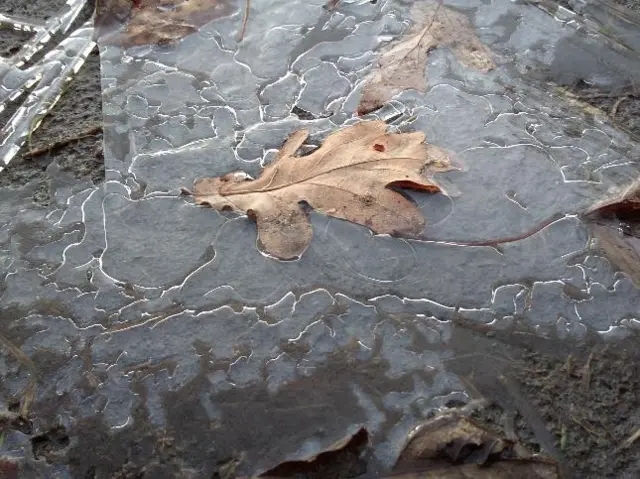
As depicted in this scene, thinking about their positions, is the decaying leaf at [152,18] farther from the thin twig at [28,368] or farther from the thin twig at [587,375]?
the thin twig at [587,375]

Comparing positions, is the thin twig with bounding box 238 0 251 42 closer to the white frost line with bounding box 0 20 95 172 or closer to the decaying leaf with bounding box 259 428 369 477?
the white frost line with bounding box 0 20 95 172

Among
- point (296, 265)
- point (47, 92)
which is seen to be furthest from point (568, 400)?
point (47, 92)

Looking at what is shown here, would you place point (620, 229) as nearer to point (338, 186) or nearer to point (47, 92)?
point (338, 186)

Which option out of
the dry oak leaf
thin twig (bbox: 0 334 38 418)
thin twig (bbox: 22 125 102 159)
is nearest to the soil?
the dry oak leaf

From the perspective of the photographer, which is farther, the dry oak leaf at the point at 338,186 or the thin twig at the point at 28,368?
the dry oak leaf at the point at 338,186

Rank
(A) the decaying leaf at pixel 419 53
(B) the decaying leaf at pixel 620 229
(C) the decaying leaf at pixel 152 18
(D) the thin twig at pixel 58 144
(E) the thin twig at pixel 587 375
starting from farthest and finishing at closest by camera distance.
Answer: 1. (C) the decaying leaf at pixel 152 18
2. (A) the decaying leaf at pixel 419 53
3. (D) the thin twig at pixel 58 144
4. (B) the decaying leaf at pixel 620 229
5. (E) the thin twig at pixel 587 375

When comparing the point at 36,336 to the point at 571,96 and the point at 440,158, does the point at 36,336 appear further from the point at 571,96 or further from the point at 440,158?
the point at 571,96

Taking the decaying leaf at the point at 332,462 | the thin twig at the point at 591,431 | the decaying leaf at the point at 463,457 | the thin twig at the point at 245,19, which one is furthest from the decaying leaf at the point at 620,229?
the thin twig at the point at 245,19
